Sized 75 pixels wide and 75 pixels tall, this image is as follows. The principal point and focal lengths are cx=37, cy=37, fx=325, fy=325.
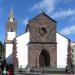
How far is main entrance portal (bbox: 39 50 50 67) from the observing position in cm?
6556

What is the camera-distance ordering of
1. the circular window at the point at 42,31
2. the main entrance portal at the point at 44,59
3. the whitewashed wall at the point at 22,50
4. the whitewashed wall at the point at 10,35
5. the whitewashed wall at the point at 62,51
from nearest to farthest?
the whitewashed wall at the point at 22,50 < the whitewashed wall at the point at 62,51 < the main entrance portal at the point at 44,59 < the circular window at the point at 42,31 < the whitewashed wall at the point at 10,35

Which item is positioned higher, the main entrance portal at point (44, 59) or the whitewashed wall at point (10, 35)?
the whitewashed wall at point (10, 35)

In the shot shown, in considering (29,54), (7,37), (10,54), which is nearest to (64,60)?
(29,54)

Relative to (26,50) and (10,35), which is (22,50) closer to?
(26,50)

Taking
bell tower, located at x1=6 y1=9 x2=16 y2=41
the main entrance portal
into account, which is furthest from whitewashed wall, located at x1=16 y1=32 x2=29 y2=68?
bell tower, located at x1=6 y1=9 x2=16 y2=41

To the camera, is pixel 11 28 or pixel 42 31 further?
pixel 11 28

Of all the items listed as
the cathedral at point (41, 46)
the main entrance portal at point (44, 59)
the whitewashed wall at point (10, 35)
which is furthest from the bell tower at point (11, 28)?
the main entrance portal at point (44, 59)

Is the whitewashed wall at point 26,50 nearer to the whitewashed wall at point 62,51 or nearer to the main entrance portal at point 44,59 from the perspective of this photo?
the whitewashed wall at point 62,51

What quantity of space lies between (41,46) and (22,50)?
155 inches

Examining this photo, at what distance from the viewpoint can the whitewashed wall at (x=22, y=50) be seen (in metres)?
64.3

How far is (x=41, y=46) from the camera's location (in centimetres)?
6538

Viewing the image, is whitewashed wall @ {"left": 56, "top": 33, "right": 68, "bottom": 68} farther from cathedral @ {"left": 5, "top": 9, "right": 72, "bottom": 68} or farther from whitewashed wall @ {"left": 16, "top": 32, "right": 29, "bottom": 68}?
whitewashed wall @ {"left": 16, "top": 32, "right": 29, "bottom": 68}

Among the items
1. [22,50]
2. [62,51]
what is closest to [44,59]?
[62,51]

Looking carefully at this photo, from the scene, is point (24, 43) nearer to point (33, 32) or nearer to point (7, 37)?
point (33, 32)
